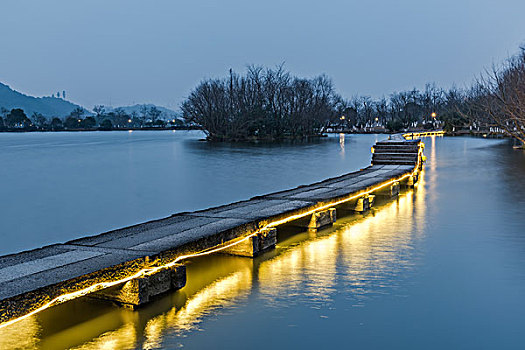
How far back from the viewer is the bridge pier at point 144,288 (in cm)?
525

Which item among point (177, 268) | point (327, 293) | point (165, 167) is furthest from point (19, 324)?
point (165, 167)

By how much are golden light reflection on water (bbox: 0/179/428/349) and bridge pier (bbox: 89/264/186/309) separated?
0.31 ft

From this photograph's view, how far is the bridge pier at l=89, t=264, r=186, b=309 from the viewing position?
5.25 metres

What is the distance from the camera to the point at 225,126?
5794 cm

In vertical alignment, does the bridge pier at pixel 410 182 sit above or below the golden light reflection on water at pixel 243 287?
above

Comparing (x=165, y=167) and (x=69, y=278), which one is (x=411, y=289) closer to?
(x=69, y=278)

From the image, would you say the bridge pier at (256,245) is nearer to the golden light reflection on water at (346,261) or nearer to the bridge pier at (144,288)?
the golden light reflection on water at (346,261)

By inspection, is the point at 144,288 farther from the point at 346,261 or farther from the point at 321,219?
the point at 321,219

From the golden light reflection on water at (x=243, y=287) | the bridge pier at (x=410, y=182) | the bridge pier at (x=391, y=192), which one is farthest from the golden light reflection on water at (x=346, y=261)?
the bridge pier at (x=410, y=182)

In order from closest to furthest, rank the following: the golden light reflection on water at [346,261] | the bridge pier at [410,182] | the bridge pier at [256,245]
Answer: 1. the golden light reflection on water at [346,261]
2. the bridge pier at [256,245]
3. the bridge pier at [410,182]

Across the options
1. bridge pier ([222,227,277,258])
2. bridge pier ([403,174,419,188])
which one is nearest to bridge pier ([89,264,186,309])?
bridge pier ([222,227,277,258])

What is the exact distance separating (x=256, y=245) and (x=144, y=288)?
223 centimetres

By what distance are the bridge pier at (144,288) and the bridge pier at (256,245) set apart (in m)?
1.56

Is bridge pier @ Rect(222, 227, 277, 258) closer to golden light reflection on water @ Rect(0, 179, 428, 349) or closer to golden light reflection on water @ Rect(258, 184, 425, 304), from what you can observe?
golden light reflection on water @ Rect(0, 179, 428, 349)
